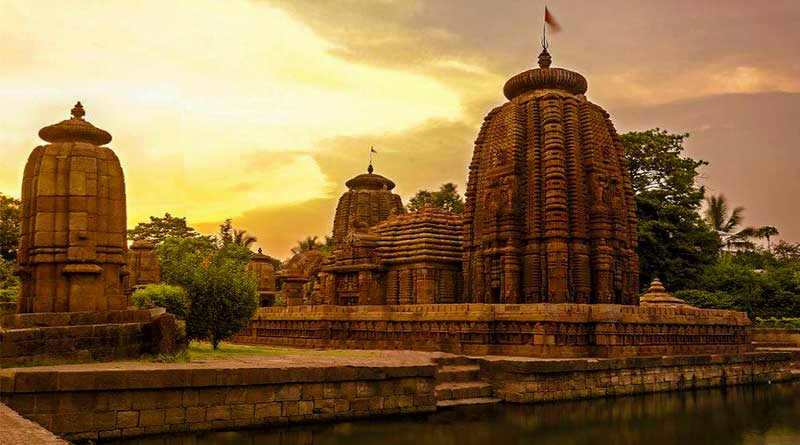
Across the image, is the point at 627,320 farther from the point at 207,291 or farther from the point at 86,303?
the point at 86,303

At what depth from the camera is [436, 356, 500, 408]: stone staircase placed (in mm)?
13523

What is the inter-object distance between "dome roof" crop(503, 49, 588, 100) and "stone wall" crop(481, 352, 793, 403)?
1013cm

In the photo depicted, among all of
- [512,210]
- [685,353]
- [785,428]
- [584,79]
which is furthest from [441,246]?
[785,428]

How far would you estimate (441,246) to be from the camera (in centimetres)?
2584

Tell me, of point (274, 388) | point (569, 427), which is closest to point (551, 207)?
point (569, 427)

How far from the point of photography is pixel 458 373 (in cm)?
1447

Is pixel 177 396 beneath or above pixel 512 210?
beneath

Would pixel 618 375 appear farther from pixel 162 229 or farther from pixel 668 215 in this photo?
pixel 162 229

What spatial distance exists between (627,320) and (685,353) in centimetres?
302

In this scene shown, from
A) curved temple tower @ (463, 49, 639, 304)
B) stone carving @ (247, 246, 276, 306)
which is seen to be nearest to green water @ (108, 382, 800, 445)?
curved temple tower @ (463, 49, 639, 304)

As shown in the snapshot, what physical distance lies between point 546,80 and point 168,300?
1476cm

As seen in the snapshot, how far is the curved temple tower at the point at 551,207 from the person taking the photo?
21.3 m

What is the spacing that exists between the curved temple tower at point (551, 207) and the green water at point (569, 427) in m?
5.99

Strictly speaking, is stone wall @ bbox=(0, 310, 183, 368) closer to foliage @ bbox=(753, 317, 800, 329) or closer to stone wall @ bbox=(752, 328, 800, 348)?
stone wall @ bbox=(752, 328, 800, 348)
